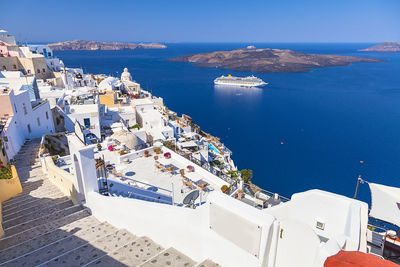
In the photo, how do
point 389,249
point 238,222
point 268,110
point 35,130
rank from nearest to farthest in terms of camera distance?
1. point 238,222
2. point 389,249
3. point 35,130
4. point 268,110

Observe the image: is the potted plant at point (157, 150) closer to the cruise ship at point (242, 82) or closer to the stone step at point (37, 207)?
the stone step at point (37, 207)

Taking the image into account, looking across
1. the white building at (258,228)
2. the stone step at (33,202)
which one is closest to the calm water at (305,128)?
the stone step at (33,202)

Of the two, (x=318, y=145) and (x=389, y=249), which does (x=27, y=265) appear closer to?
(x=389, y=249)

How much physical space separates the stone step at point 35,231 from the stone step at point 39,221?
0.67ft

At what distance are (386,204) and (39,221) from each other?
1087 centimetres

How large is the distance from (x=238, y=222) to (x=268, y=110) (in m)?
55.6

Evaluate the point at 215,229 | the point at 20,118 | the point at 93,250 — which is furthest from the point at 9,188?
the point at 215,229

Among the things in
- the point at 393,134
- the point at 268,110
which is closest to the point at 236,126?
the point at 268,110

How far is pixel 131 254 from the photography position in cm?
475

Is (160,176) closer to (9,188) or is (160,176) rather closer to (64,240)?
(9,188)

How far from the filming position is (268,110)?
56.4 metres

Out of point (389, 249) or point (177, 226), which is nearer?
point (177, 226)

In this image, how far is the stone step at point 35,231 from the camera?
5957 millimetres

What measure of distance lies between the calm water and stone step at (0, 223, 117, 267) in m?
23.3
